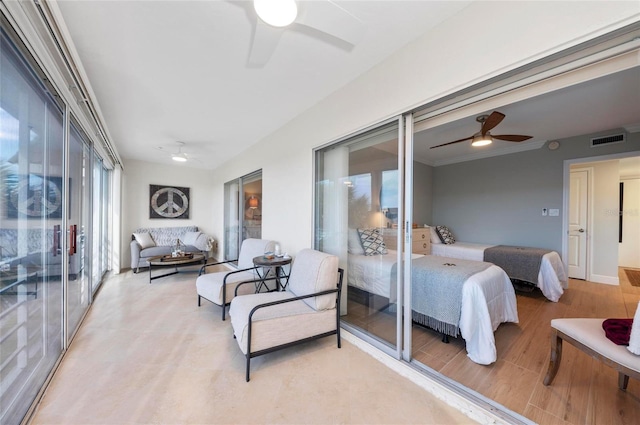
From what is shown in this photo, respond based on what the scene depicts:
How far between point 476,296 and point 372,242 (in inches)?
39.4

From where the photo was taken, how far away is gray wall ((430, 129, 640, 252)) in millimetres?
4051

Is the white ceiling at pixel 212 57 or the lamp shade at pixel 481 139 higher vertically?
the white ceiling at pixel 212 57

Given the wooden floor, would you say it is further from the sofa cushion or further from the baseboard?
the sofa cushion

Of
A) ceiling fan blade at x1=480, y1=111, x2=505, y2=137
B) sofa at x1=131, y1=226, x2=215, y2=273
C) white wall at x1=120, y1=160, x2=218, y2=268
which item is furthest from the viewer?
white wall at x1=120, y1=160, x2=218, y2=268

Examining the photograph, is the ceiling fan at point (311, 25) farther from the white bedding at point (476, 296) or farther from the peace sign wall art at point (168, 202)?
the peace sign wall art at point (168, 202)

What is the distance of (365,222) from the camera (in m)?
2.48

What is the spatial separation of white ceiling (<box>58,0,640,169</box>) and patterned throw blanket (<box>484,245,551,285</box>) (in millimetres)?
1945

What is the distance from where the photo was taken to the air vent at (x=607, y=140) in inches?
140

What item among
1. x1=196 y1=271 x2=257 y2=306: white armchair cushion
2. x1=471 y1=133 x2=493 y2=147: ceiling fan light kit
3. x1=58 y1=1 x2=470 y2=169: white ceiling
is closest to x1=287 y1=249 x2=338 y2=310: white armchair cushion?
x1=196 y1=271 x2=257 y2=306: white armchair cushion

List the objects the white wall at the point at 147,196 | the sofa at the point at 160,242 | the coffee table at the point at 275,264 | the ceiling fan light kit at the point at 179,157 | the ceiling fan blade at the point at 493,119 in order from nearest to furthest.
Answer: the ceiling fan blade at the point at 493,119 < the coffee table at the point at 275,264 < the ceiling fan light kit at the point at 179,157 < the sofa at the point at 160,242 < the white wall at the point at 147,196

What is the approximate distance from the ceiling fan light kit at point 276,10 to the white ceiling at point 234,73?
0.76 ft

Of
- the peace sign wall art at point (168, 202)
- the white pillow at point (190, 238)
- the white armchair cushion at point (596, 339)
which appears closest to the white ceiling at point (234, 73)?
the white armchair cushion at point (596, 339)

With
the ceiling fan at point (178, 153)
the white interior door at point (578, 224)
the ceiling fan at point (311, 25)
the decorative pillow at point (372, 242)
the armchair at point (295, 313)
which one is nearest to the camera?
the ceiling fan at point (311, 25)

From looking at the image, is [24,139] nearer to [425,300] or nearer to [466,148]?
[425,300]
